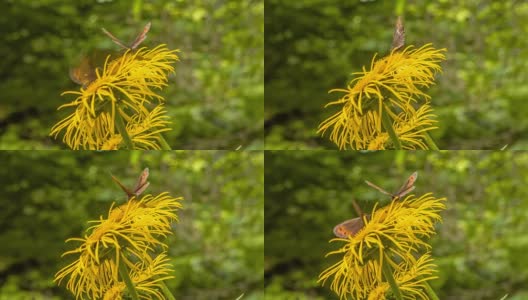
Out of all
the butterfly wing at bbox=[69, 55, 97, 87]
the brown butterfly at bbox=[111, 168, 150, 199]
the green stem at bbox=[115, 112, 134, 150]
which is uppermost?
the butterfly wing at bbox=[69, 55, 97, 87]

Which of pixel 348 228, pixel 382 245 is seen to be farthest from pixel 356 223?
pixel 382 245

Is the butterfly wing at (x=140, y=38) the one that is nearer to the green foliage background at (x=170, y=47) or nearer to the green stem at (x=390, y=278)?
the green foliage background at (x=170, y=47)

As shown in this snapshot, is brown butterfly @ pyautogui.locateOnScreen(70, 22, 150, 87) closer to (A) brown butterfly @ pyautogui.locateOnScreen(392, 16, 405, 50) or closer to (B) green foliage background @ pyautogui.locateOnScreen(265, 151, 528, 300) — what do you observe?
(B) green foliage background @ pyautogui.locateOnScreen(265, 151, 528, 300)

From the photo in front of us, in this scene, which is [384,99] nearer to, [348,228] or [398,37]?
[398,37]

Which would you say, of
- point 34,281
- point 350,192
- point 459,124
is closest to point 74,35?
point 34,281

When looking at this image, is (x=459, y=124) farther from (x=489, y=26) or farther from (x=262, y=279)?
(x=262, y=279)

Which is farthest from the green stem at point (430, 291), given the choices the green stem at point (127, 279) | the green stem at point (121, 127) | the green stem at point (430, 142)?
the green stem at point (121, 127)

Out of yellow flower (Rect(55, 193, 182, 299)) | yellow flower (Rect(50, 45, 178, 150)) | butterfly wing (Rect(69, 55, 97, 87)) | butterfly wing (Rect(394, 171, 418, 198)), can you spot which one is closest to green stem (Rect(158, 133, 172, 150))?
yellow flower (Rect(50, 45, 178, 150))
